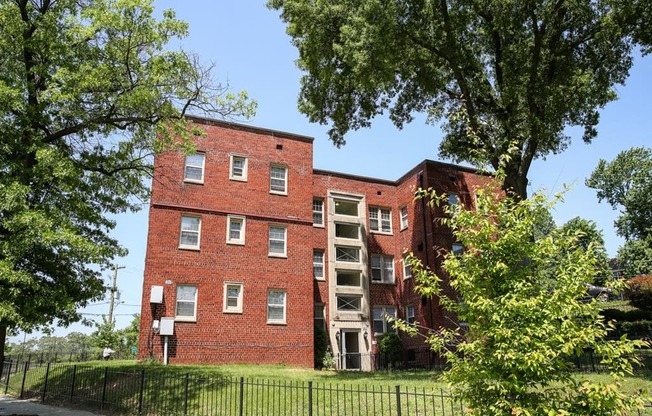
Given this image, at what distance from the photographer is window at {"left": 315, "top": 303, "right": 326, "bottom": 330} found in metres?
26.0

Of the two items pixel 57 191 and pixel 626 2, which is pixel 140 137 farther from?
pixel 626 2

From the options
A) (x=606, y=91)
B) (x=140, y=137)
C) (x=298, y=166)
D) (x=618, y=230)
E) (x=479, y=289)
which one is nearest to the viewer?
(x=479, y=289)

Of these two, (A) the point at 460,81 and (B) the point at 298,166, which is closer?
(A) the point at 460,81

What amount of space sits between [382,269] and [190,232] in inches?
493

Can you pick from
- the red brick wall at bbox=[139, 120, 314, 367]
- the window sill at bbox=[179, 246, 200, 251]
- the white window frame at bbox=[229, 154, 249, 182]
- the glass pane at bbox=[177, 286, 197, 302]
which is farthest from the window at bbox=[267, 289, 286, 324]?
the white window frame at bbox=[229, 154, 249, 182]

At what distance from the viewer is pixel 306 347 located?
22.5 meters

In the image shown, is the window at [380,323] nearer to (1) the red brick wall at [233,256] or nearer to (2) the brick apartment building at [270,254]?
(2) the brick apartment building at [270,254]

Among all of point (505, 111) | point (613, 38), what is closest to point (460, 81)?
point (505, 111)

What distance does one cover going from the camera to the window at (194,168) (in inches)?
898

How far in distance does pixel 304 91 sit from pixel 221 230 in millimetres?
7795

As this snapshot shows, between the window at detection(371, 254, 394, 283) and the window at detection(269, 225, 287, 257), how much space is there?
24.5ft

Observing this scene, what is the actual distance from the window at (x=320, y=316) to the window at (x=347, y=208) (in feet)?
20.3

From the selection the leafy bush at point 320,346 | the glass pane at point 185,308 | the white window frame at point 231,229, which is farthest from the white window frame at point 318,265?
the glass pane at point 185,308

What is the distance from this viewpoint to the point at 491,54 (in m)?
21.9
